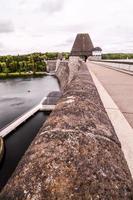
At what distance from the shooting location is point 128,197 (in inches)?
66.7

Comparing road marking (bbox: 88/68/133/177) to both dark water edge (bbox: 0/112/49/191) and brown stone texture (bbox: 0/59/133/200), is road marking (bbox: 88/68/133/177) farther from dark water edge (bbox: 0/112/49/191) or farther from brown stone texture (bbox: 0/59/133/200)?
dark water edge (bbox: 0/112/49/191)

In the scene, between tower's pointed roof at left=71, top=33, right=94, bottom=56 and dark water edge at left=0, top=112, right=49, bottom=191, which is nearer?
dark water edge at left=0, top=112, right=49, bottom=191

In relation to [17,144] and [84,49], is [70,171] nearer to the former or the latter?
[17,144]

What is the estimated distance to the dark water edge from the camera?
27.2 m

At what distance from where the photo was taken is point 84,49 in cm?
10569

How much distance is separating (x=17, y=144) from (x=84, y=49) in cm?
8044

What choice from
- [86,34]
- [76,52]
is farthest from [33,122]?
[86,34]

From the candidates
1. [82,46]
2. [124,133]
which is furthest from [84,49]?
[124,133]

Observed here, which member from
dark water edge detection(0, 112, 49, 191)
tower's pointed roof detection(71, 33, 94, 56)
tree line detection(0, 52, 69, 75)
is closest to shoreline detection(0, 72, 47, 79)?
tree line detection(0, 52, 69, 75)

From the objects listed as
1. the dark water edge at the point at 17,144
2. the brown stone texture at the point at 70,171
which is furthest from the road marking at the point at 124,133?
the dark water edge at the point at 17,144

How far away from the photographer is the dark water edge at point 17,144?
2724cm

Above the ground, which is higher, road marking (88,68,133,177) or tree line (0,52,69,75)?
road marking (88,68,133,177)

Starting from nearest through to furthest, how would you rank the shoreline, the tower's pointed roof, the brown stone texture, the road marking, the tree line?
the brown stone texture, the road marking, the tower's pointed roof, the shoreline, the tree line

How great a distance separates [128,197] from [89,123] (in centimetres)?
130
